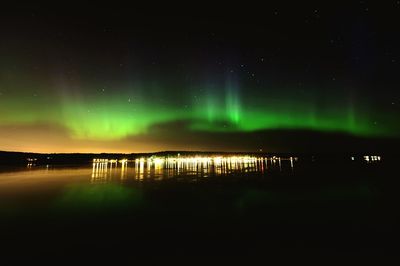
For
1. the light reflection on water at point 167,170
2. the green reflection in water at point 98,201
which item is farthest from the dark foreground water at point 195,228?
the light reflection on water at point 167,170

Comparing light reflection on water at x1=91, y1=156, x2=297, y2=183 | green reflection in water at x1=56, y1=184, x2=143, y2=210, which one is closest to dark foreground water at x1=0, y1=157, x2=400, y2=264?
green reflection in water at x1=56, y1=184, x2=143, y2=210

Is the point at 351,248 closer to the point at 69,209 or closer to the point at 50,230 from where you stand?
the point at 50,230

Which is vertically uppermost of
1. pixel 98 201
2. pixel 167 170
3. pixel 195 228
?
pixel 167 170

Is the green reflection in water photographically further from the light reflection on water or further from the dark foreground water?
the light reflection on water

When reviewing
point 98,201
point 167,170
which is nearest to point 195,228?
point 98,201

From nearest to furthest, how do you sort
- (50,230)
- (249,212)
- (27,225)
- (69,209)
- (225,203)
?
(50,230) → (27,225) → (249,212) → (69,209) → (225,203)

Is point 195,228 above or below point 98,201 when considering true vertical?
below

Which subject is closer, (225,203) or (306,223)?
(306,223)

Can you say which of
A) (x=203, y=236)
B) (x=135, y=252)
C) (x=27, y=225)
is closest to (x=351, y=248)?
(x=203, y=236)

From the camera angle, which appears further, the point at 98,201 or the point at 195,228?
the point at 98,201

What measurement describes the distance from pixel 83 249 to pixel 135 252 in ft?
6.01

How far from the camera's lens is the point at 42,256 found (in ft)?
26.5

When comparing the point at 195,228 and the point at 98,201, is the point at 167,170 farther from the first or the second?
the point at 195,228

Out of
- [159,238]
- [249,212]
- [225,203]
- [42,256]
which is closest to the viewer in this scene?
[42,256]
